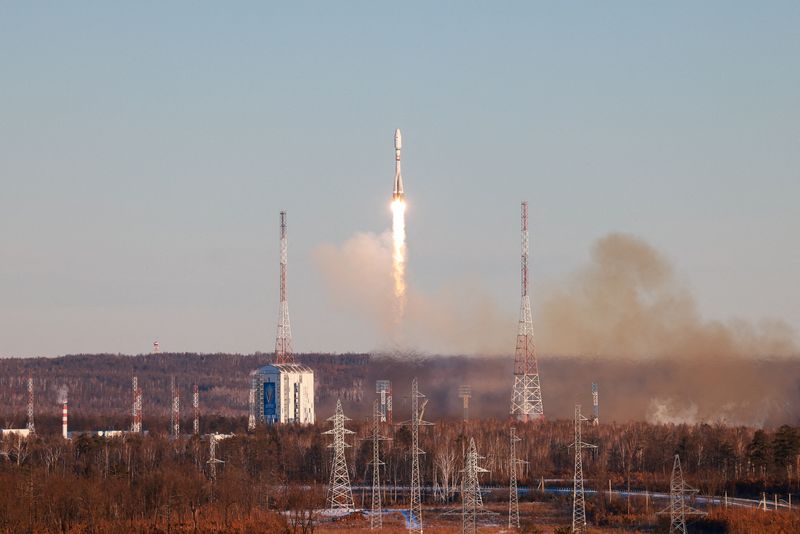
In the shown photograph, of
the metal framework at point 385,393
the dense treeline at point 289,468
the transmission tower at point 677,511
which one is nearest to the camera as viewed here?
the transmission tower at point 677,511

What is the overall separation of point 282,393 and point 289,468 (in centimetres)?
1668

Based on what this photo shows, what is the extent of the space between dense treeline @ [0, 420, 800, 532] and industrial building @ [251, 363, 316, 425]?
14.3 ft

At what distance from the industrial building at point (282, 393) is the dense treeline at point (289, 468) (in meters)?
4.37

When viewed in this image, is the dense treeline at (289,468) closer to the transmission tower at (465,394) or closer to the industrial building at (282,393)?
the transmission tower at (465,394)

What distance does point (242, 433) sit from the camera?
4732 inches

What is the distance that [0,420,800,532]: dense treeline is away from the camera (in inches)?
3342

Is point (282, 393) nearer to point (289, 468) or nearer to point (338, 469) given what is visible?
point (289, 468)

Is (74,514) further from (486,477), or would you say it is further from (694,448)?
(694,448)

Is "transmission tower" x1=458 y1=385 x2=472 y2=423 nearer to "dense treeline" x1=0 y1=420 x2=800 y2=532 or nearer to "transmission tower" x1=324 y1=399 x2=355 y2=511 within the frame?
"dense treeline" x1=0 y1=420 x2=800 y2=532

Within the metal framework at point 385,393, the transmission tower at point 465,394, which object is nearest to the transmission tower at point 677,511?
the metal framework at point 385,393

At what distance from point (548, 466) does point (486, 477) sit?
6.10 metres

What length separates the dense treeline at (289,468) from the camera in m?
84.9

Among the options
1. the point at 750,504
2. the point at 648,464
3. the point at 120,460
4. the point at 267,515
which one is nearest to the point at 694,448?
the point at 648,464

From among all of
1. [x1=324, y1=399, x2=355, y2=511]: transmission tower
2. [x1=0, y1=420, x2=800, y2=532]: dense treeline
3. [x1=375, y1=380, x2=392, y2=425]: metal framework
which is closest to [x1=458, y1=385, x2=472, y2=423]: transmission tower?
[x1=0, y1=420, x2=800, y2=532]: dense treeline
